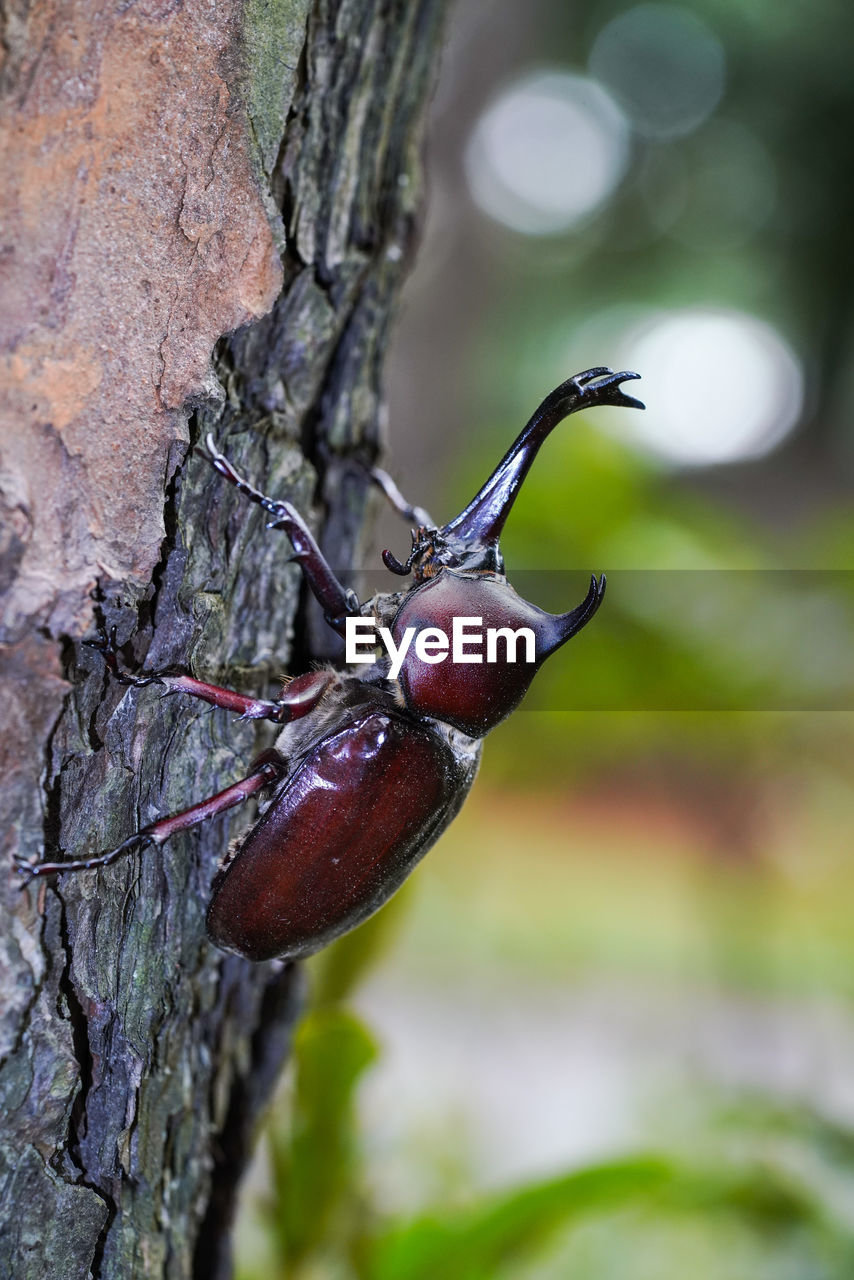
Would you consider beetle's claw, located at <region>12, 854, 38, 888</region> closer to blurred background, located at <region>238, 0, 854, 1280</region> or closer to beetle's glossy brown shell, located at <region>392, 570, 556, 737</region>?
beetle's glossy brown shell, located at <region>392, 570, 556, 737</region>

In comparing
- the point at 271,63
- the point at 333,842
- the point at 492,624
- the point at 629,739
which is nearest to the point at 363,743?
the point at 333,842

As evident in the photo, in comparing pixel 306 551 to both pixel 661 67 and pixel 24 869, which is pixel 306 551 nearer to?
pixel 24 869

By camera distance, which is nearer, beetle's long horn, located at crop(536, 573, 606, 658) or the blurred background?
beetle's long horn, located at crop(536, 573, 606, 658)

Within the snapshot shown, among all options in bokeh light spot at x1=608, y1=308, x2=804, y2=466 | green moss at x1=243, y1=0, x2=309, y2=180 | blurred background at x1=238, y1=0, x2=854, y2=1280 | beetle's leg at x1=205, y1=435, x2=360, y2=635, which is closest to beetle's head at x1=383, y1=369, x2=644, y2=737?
beetle's leg at x1=205, y1=435, x2=360, y2=635

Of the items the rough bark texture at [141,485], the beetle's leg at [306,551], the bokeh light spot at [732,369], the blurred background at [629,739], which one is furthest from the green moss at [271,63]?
the bokeh light spot at [732,369]

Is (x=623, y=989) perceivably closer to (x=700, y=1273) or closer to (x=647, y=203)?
(x=700, y=1273)

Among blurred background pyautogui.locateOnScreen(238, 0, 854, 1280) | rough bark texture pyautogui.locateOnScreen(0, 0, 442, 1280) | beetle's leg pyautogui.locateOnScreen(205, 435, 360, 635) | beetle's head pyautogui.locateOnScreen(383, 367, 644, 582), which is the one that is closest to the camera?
rough bark texture pyautogui.locateOnScreen(0, 0, 442, 1280)

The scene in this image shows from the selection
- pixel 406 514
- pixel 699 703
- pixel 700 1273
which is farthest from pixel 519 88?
pixel 700 1273

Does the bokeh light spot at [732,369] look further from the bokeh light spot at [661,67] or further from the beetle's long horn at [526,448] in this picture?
the beetle's long horn at [526,448]
